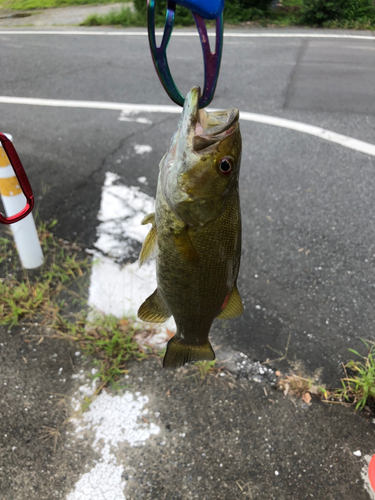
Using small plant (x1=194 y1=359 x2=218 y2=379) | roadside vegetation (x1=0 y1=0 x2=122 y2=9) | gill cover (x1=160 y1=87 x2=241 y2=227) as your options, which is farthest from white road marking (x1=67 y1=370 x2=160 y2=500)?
roadside vegetation (x1=0 y1=0 x2=122 y2=9)

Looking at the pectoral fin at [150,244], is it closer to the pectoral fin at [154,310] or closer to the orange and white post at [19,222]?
the pectoral fin at [154,310]

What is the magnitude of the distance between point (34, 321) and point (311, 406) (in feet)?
7.63

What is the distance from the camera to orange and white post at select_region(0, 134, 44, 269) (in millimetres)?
2977

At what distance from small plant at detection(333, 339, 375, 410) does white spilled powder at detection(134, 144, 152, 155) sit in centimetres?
367

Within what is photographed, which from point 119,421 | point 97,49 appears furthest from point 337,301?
point 97,49

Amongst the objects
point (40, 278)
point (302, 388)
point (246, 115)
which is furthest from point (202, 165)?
point (246, 115)

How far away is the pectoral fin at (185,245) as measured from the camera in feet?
4.21

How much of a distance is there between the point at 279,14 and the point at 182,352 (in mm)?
11816

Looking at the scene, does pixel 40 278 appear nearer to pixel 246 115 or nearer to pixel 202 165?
pixel 202 165

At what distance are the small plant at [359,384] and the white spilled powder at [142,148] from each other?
367 cm

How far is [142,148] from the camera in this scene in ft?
17.3

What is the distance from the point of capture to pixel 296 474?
242 cm

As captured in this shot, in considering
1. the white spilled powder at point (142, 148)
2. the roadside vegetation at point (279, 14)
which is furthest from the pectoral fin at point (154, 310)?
the roadside vegetation at point (279, 14)

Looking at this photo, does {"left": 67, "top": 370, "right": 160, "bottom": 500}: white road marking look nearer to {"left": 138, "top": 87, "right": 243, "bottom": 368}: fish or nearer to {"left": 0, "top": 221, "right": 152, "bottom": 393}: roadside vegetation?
{"left": 0, "top": 221, "right": 152, "bottom": 393}: roadside vegetation
